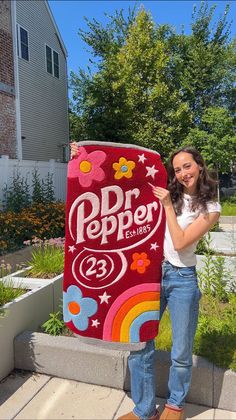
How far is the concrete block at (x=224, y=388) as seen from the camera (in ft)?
8.70

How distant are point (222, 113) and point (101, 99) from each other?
5.24 meters

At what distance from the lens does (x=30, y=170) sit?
9219 mm

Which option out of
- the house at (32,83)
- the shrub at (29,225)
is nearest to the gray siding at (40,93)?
the house at (32,83)

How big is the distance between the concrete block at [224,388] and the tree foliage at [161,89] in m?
13.6

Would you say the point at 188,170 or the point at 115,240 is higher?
the point at 188,170

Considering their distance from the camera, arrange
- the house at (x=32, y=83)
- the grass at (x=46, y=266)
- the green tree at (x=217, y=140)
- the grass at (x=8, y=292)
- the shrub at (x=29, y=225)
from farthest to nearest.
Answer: the green tree at (x=217, y=140) → the house at (x=32, y=83) → the shrub at (x=29, y=225) → the grass at (x=46, y=266) → the grass at (x=8, y=292)

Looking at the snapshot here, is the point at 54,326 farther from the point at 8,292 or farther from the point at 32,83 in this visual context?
the point at 32,83

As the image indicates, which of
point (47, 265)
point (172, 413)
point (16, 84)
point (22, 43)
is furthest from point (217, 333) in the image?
point (22, 43)

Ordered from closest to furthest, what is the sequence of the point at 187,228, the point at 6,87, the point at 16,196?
1. the point at 187,228
2. the point at 16,196
3. the point at 6,87

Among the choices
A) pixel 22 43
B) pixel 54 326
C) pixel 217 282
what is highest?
pixel 22 43

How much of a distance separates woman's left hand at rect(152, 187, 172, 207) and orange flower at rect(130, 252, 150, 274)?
0.35 metres

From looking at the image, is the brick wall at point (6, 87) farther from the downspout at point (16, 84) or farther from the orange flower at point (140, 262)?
the orange flower at point (140, 262)

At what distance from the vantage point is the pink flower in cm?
234

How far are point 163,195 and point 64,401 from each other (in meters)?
1.68
